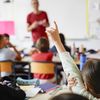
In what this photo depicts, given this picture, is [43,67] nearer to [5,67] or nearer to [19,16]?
[5,67]

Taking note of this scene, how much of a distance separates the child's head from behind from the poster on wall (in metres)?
6.05

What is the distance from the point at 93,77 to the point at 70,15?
564 centimetres

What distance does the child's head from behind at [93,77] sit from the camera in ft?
5.55

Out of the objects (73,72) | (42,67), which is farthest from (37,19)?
(73,72)

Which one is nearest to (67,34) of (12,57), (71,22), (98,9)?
(71,22)

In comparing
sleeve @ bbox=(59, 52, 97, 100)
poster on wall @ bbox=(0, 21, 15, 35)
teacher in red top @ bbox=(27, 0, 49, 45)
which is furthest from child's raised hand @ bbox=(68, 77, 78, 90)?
poster on wall @ bbox=(0, 21, 15, 35)

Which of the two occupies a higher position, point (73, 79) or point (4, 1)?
point (4, 1)

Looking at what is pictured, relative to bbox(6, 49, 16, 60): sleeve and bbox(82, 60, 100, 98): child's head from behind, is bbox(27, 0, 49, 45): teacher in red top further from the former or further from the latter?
bbox(82, 60, 100, 98): child's head from behind

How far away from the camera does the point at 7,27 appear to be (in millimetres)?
7691

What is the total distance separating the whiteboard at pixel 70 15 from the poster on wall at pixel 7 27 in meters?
0.95

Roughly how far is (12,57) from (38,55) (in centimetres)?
57

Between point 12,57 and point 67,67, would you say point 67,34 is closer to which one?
point 12,57

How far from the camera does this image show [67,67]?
2195 millimetres

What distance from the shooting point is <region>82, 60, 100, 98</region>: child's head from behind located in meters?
1.69
